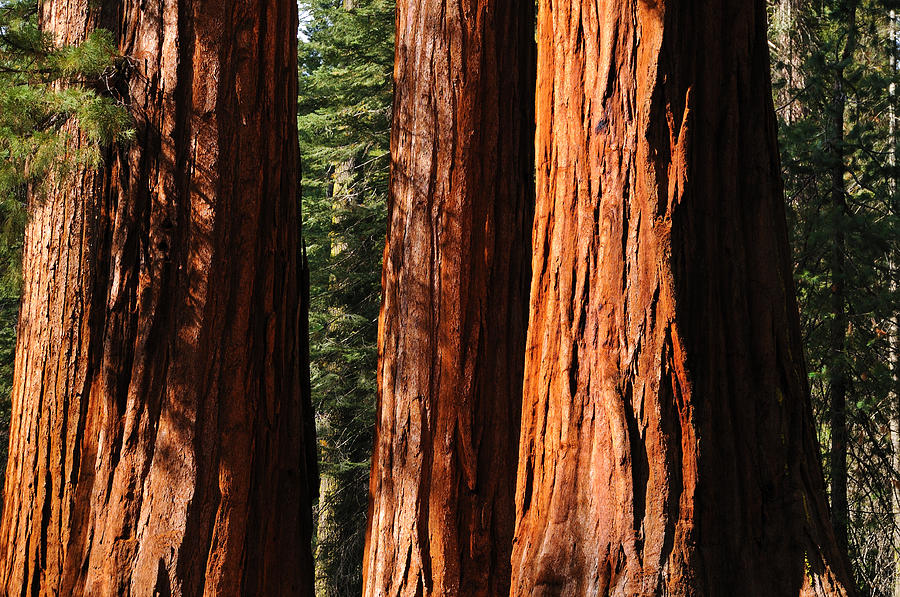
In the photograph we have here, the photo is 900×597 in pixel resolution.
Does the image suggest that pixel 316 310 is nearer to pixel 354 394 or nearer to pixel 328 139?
pixel 354 394

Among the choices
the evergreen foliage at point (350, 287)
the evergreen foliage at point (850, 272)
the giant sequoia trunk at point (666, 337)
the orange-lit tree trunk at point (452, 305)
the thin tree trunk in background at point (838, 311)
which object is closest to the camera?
the giant sequoia trunk at point (666, 337)

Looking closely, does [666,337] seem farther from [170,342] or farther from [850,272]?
[850,272]

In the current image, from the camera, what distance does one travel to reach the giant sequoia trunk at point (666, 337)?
9.43 feet

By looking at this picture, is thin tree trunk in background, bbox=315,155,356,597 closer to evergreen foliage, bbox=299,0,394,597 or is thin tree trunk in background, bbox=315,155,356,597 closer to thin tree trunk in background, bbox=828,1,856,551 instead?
evergreen foliage, bbox=299,0,394,597

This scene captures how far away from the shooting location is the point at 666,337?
9.54 ft

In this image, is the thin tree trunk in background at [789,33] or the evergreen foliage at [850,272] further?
the thin tree trunk in background at [789,33]

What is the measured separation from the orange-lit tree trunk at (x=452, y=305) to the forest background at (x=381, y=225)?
5.13ft

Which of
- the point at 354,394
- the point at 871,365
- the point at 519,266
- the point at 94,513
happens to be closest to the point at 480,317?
the point at 519,266

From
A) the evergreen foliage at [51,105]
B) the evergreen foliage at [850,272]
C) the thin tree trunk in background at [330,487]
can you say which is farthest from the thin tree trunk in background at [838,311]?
the evergreen foliage at [51,105]

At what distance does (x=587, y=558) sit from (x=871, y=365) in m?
8.44

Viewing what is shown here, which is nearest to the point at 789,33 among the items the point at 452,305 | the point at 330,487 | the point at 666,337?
the point at 330,487

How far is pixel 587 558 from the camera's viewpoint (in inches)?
113

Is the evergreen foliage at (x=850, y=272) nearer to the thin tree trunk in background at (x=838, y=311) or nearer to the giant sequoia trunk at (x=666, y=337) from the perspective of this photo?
the thin tree trunk in background at (x=838, y=311)

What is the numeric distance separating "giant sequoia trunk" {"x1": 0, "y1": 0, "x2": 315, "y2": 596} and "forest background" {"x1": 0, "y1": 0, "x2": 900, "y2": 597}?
30cm
